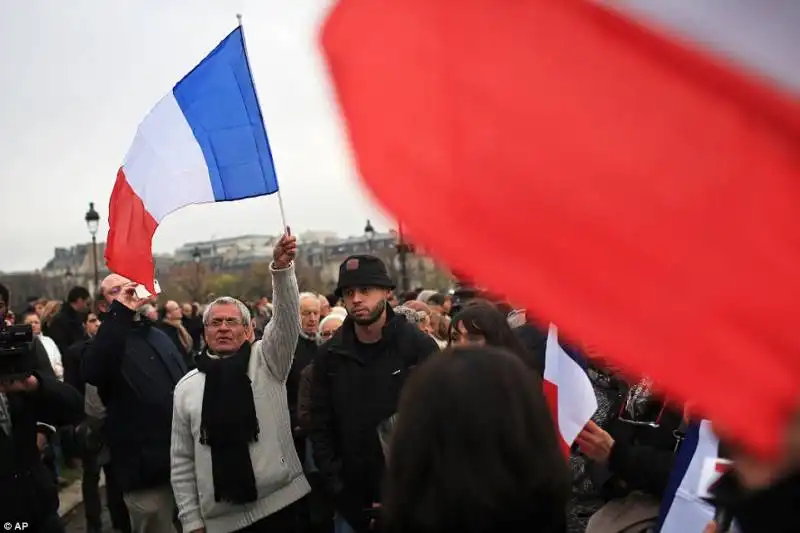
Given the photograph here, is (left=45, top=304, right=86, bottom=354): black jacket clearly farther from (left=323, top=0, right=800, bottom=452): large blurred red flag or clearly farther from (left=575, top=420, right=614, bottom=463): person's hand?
(left=323, top=0, right=800, bottom=452): large blurred red flag

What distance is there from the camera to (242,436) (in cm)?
446

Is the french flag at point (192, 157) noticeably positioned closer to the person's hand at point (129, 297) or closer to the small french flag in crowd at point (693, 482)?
the person's hand at point (129, 297)

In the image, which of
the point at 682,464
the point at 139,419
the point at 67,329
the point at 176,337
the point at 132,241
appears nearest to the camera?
the point at 682,464

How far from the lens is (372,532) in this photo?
4.56 meters

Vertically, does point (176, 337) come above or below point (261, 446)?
below

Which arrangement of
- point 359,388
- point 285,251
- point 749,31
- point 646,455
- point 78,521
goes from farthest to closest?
Answer: point 78,521 < point 359,388 < point 285,251 < point 646,455 < point 749,31

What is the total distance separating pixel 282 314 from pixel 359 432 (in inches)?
27.5

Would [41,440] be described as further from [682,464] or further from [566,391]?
[682,464]

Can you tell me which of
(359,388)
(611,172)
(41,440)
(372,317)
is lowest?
(41,440)

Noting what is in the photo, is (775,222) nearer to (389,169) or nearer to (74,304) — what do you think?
(389,169)

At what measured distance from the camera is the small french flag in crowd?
2.85 meters

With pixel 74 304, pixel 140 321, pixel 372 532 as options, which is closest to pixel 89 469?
pixel 140 321

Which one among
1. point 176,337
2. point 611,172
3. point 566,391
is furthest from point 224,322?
point 176,337

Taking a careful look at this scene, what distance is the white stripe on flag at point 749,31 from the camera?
131 centimetres
